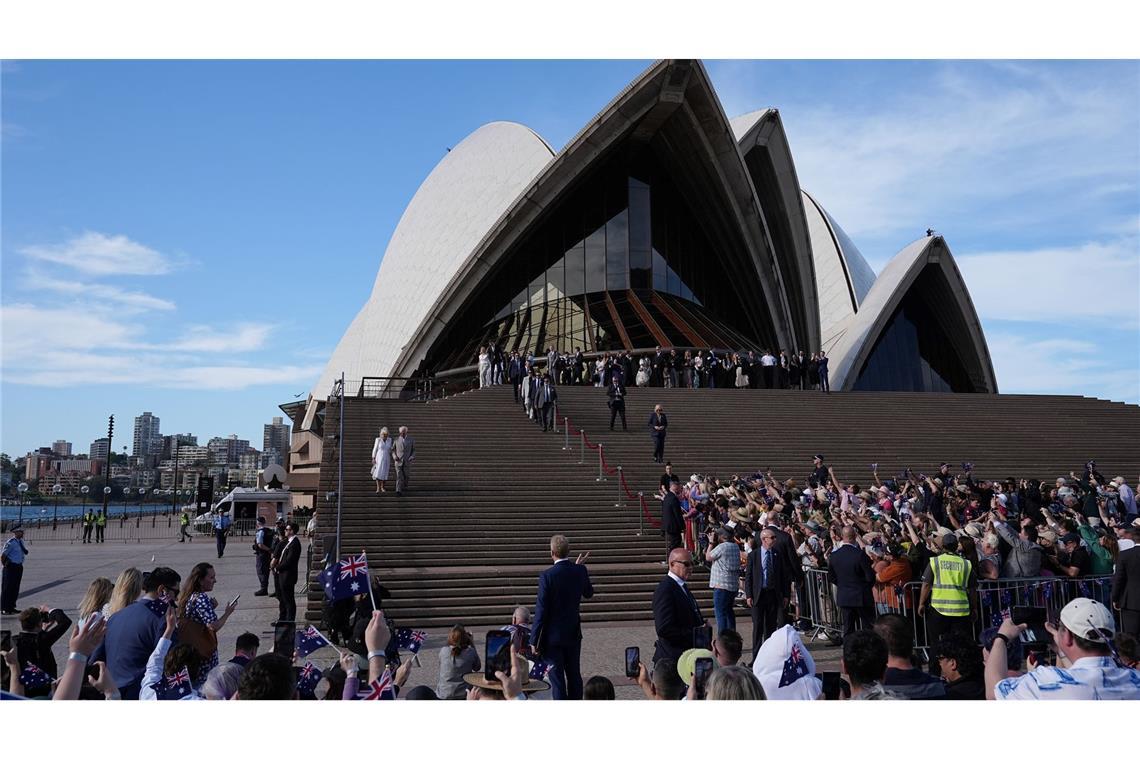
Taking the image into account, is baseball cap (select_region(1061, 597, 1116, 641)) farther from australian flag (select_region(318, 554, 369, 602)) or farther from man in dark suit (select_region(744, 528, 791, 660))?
man in dark suit (select_region(744, 528, 791, 660))

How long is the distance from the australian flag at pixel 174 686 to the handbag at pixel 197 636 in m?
0.43

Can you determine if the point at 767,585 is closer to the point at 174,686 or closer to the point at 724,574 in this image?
the point at 724,574

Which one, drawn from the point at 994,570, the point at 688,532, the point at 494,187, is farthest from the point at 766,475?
the point at 494,187

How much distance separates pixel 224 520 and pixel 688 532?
1307 cm

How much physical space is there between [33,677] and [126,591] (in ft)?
1.84

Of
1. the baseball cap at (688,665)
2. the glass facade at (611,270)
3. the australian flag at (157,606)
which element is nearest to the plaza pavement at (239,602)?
the baseball cap at (688,665)

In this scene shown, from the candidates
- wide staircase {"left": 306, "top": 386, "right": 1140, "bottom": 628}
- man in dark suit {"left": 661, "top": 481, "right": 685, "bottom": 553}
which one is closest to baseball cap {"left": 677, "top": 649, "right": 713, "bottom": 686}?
wide staircase {"left": 306, "top": 386, "right": 1140, "bottom": 628}

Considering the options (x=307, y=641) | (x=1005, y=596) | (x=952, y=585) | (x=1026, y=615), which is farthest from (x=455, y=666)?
(x=1005, y=596)

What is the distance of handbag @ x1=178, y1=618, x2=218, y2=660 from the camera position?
14.0ft

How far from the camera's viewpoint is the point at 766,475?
14891 millimetres

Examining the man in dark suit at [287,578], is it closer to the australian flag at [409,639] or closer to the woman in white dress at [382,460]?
the woman in white dress at [382,460]

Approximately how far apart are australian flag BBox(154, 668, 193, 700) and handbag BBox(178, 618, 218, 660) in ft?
1.40

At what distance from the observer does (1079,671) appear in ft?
10.6

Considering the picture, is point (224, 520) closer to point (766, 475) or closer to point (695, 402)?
point (695, 402)
